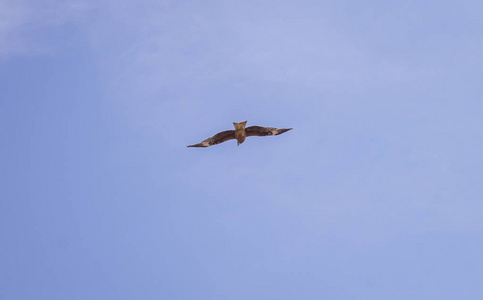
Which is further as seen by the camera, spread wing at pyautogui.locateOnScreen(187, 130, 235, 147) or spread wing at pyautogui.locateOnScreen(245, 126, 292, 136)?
spread wing at pyautogui.locateOnScreen(187, 130, 235, 147)

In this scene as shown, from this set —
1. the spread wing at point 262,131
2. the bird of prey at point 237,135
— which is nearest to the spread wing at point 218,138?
the bird of prey at point 237,135

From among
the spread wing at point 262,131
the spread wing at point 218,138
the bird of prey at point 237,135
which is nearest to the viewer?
the bird of prey at point 237,135

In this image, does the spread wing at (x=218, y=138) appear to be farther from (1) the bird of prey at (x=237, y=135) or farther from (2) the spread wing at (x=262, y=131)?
(2) the spread wing at (x=262, y=131)

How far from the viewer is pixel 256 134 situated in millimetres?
77812

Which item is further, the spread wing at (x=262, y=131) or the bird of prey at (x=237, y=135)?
the spread wing at (x=262, y=131)

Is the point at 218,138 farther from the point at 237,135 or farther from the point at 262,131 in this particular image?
the point at 262,131

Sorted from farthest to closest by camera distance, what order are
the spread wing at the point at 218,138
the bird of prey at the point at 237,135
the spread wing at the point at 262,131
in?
the spread wing at the point at 218,138
the spread wing at the point at 262,131
the bird of prey at the point at 237,135

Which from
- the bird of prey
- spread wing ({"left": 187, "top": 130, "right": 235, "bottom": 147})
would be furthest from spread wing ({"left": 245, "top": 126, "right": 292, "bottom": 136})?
spread wing ({"left": 187, "top": 130, "right": 235, "bottom": 147})

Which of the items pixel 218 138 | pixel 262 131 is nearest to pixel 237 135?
pixel 218 138

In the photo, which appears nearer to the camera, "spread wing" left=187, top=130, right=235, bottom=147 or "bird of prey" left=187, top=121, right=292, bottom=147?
"bird of prey" left=187, top=121, right=292, bottom=147

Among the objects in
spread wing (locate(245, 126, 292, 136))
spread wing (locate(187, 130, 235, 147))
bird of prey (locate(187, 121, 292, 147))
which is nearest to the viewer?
bird of prey (locate(187, 121, 292, 147))

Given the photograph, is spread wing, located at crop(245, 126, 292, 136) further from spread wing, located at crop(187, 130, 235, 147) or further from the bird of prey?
spread wing, located at crop(187, 130, 235, 147)

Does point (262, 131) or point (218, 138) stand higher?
point (262, 131)

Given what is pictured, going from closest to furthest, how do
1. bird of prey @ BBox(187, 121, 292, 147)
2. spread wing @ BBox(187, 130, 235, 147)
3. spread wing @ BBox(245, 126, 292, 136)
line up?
bird of prey @ BBox(187, 121, 292, 147) < spread wing @ BBox(245, 126, 292, 136) < spread wing @ BBox(187, 130, 235, 147)
